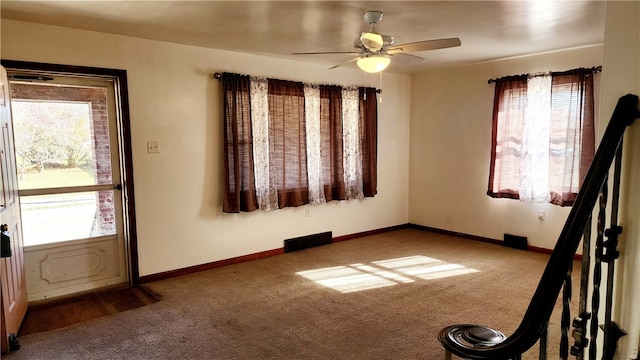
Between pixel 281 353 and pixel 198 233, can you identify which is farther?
pixel 198 233

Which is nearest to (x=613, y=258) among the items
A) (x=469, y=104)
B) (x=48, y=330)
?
(x=48, y=330)

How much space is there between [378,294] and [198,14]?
2.85m

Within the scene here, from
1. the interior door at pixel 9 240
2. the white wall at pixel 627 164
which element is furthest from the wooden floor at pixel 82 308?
the white wall at pixel 627 164

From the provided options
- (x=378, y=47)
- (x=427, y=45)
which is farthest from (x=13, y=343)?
(x=427, y=45)

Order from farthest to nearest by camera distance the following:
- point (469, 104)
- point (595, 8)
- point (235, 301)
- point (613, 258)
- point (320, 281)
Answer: point (469, 104)
point (320, 281)
point (235, 301)
point (595, 8)
point (613, 258)

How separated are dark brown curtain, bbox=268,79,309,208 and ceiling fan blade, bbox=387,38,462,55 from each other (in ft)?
6.43

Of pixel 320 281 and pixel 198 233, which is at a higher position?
pixel 198 233

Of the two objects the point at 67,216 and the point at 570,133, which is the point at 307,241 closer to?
the point at 67,216

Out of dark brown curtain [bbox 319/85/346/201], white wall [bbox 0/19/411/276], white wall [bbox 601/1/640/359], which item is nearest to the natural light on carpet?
white wall [bbox 0/19/411/276]

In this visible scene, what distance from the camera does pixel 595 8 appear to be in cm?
306

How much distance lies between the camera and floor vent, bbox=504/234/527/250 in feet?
17.0

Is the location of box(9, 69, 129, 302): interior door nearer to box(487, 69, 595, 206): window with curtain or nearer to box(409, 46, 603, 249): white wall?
box(409, 46, 603, 249): white wall

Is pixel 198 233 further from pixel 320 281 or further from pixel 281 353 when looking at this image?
pixel 281 353

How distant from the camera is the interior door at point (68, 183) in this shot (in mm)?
3584
